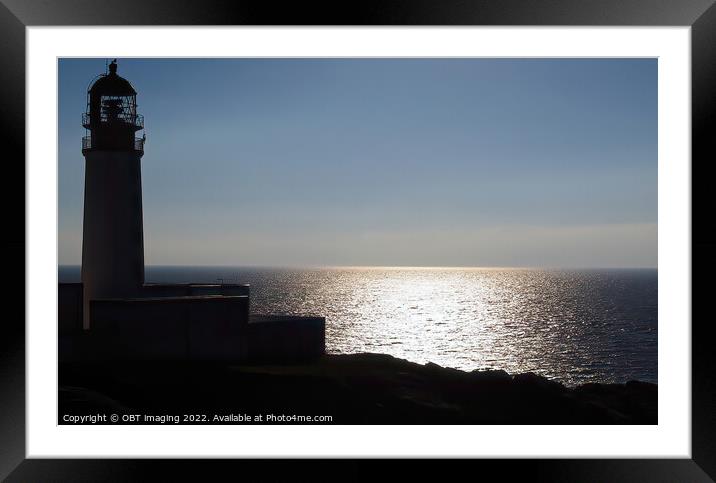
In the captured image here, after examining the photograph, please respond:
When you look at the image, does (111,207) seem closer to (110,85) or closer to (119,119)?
(119,119)

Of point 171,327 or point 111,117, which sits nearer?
point 171,327

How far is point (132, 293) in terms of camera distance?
1337 centimetres

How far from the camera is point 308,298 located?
58.4 meters

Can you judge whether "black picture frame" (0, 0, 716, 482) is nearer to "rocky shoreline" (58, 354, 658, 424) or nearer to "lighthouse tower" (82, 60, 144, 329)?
"rocky shoreline" (58, 354, 658, 424)

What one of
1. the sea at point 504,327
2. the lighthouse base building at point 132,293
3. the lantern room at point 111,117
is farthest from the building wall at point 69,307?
the sea at point 504,327

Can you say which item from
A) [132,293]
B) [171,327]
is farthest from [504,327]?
[171,327]

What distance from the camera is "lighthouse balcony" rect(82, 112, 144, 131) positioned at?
44.2ft

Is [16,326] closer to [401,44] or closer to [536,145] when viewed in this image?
[401,44]

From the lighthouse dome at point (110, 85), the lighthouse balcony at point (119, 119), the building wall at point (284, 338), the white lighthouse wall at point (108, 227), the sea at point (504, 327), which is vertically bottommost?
the sea at point (504, 327)

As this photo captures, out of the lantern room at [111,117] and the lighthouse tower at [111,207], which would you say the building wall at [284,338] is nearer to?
the lighthouse tower at [111,207]

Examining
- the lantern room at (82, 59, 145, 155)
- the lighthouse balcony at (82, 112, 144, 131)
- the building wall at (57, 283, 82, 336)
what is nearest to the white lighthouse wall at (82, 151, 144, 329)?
the lantern room at (82, 59, 145, 155)

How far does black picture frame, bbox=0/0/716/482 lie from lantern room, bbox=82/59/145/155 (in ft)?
26.5

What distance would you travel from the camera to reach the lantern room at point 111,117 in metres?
13.3

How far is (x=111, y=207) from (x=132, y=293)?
172cm
